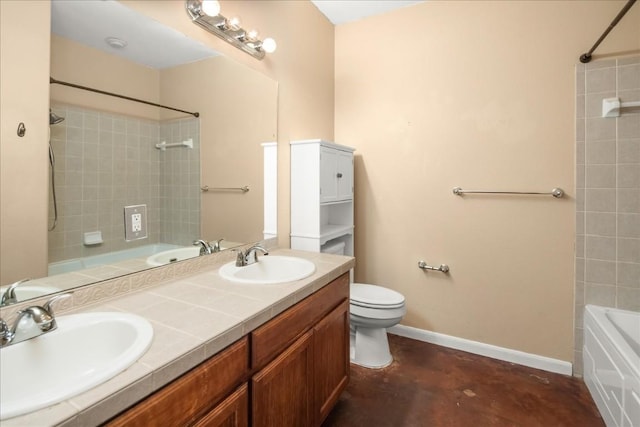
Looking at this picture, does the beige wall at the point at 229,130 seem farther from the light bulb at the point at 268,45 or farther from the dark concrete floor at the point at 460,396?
the dark concrete floor at the point at 460,396

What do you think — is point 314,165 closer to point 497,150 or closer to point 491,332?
point 497,150

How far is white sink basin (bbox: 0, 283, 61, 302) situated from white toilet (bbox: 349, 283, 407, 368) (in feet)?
4.96

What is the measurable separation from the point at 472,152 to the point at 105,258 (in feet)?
7.24

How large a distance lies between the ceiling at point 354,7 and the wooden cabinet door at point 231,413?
2.51 meters

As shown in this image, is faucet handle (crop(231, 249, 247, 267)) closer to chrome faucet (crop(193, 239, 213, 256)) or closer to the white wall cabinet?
chrome faucet (crop(193, 239, 213, 256))

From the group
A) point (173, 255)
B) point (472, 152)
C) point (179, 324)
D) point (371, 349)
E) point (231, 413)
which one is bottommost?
Result: point (371, 349)

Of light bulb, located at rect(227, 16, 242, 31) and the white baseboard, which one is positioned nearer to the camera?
light bulb, located at rect(227, 16, 242, 31)

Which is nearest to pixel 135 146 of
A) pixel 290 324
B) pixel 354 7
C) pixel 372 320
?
pixel 290 324

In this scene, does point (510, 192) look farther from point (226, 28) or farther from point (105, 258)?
point (105, 258)

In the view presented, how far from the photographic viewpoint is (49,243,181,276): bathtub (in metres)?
1.04

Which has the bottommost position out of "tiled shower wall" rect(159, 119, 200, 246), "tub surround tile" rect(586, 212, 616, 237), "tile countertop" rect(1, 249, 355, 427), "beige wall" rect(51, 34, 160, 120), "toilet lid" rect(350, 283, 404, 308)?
"toilet lid" rect(350, 283, 404, 308)

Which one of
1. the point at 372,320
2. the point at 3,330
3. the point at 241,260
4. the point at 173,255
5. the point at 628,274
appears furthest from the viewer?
the point at 372,320

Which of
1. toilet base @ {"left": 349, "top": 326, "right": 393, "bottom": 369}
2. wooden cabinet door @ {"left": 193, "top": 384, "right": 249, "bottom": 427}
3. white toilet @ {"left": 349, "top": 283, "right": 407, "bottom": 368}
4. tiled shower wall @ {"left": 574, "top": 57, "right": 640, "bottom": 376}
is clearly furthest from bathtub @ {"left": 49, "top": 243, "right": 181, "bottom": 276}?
tiled shower wall @ {"left": 574, "top": 57, "right": 640, "bottom": 376}

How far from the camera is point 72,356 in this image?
0.84 metres
